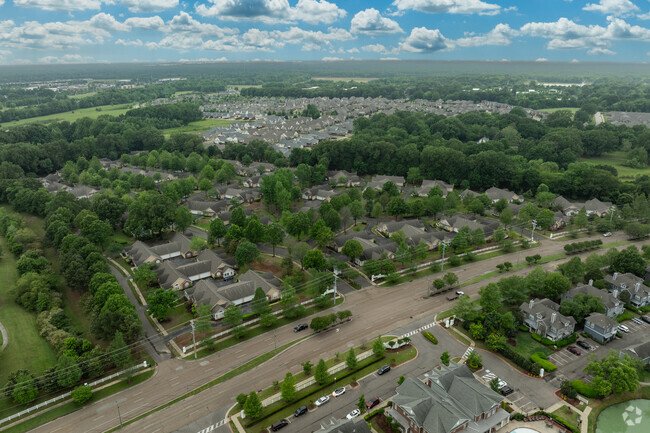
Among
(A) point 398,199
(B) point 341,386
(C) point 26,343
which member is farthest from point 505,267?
(C) point 26,343

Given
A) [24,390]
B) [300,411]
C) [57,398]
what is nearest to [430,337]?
[300,411]

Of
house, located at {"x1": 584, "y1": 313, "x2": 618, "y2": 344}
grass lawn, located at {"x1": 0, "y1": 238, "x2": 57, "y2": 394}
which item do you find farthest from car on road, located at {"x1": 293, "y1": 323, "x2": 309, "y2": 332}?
house, located at {"x1": 584, "y1": 313, "x2": 618, "y2": 344}

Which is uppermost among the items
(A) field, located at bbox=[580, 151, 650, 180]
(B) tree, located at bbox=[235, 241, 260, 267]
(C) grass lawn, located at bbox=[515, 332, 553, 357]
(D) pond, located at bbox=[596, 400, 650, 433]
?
(A) field, located at bbox=[580, 151, 650, 180]

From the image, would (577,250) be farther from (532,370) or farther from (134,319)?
(134,319)

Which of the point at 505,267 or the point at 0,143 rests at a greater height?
the point at 0,143

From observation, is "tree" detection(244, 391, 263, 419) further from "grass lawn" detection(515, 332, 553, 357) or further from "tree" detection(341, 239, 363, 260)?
"tree" detection(341, 239, 363, 260)

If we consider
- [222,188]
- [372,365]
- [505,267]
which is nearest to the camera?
[372,365]
